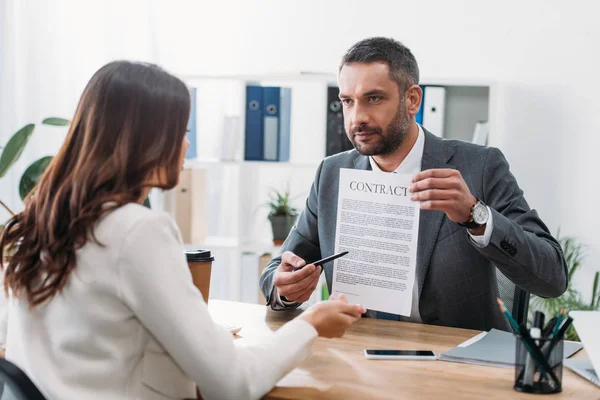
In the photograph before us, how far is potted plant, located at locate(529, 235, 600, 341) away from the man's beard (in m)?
1.34

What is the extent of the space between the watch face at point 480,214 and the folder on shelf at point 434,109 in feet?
5.55

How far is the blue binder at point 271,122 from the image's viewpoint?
320 centimetres

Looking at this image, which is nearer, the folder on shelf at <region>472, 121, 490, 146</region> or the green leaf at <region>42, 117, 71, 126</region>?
the green leaf at <region>42, 117, 71, 126</region>

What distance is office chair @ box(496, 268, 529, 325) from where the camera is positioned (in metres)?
1.77

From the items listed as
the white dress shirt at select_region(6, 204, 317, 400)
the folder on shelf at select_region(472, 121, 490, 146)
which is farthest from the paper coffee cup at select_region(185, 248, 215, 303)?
the folder on shelf at select_region(472, 121, 490, 146)

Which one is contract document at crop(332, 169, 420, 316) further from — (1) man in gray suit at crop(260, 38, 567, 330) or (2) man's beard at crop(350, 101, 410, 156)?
(2) man's beard at crop(350, 101, 410, 156)

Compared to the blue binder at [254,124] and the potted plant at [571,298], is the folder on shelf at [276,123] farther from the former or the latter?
the potted plant at [571,298]

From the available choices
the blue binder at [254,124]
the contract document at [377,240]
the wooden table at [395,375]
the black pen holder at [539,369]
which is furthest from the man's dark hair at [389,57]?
the blue binder at [254,124]

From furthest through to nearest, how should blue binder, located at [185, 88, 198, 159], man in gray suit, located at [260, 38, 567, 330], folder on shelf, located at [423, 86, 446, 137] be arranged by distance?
blue binder, located at [185, 88, 198, 159] → folder on shelf, located at [423, 86, 446, 137] → man in gray suit, located at [260, 38, 567, 330]

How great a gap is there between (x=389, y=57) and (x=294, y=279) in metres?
0.67

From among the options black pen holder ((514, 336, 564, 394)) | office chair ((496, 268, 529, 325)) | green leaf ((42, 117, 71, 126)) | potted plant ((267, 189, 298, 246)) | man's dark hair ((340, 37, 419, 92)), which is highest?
man's dark hair ((340, 37, 419, 92))

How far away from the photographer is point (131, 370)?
103 cm

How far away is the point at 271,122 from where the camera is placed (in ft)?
10.6

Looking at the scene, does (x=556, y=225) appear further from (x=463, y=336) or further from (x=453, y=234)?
(x=463, y=336)
